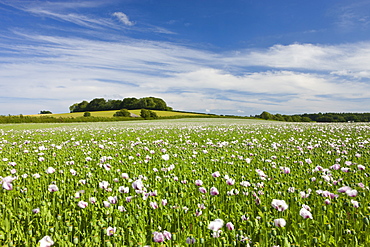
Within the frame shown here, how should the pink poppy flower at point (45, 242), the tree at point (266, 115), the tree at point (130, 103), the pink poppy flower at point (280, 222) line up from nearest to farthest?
the pink poppy flower at point (45, 242), the pink poppy flower at point (280, 222), the tree at point (266, 115), the tree at point (130, 103)

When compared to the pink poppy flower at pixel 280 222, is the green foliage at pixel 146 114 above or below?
above

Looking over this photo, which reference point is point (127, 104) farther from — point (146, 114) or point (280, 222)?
point (280, 222)

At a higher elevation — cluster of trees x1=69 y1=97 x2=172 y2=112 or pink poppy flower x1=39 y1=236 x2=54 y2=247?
cluster of trees x1=69 y1=97 x2=172 y2=112

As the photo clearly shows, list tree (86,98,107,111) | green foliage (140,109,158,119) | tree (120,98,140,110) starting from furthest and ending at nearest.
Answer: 1. tree (86,98,107,111)
2. tree (120,98,140,110)
3. green foliage (140,109,158,119)

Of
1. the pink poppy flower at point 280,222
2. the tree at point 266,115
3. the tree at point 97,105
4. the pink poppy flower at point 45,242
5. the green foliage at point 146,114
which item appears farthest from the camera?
the tree at point 97,105

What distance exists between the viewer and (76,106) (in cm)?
11462

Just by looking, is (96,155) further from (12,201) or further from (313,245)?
(313,245)

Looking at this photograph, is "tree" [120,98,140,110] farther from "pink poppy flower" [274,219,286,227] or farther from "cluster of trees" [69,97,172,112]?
"pink poppy flower" [274,219,286,227]

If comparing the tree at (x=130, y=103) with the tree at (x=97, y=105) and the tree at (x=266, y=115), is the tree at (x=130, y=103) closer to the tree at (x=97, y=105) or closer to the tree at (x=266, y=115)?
the tree at (x=97, y=105)

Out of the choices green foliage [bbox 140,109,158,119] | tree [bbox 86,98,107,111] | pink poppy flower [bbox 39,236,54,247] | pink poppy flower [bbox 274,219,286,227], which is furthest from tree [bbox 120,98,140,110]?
pink poppy flower [bbox 274,219,286,227]

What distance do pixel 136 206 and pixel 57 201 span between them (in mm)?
1303

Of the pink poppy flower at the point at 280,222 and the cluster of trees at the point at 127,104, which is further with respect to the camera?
the cluster of trees at the point at 127,104

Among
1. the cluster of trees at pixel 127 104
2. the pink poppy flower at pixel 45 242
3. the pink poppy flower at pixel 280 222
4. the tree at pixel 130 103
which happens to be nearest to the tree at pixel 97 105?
the cluster of trees at pixel 127 104

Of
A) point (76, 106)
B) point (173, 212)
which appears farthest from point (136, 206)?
point (76, 106)
